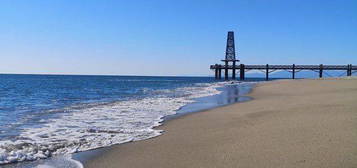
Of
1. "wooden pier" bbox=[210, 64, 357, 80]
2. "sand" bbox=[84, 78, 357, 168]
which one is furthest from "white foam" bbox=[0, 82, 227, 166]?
"wooden pier" bbox=[210, 64, 357, 80]

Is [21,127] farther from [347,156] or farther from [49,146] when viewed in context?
[347,156]

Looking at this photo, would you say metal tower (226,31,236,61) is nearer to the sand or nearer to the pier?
the pier

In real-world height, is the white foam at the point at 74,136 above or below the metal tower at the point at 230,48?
below

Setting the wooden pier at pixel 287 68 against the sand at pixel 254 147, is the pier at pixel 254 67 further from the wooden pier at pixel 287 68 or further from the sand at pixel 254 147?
the sand at pixel 254 147

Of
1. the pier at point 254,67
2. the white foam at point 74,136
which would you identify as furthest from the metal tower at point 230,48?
the white foam at point 74,136

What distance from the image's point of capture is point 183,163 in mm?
6016

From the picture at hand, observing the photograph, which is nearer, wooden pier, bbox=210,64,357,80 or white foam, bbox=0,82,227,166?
white foam, bbox=0,82,227,166

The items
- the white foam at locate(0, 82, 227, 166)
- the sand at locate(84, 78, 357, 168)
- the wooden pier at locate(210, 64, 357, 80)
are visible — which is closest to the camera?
the sand at locate(84, 78, 357, 168)

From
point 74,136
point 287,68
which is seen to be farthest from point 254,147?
point 287,68

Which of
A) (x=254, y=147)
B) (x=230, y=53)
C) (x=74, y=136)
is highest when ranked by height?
(x=230, y=53)

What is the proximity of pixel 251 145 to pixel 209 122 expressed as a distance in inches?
177

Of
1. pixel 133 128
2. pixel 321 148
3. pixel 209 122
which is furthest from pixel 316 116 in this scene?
pixel 133 128

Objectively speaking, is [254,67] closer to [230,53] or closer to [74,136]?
[230,53]

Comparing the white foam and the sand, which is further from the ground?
the sand
